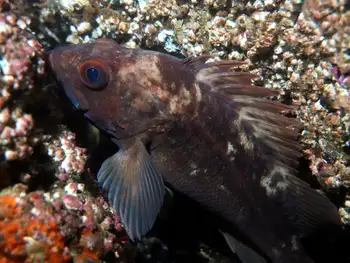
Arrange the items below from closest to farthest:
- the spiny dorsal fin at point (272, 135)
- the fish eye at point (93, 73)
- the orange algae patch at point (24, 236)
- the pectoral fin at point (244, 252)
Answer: the orange algae patch at point (24, 236) < the fish eye at point (93, 73) < the spiny dorsal fin at point (272, 135) < the pectoral fin at point (244, 252)

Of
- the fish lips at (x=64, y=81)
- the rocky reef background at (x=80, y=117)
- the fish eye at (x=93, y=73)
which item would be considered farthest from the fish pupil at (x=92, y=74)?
the rocky reef background at (x=80, y=117)

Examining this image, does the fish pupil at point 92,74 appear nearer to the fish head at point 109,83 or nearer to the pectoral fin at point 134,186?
the fish head at point 109,83

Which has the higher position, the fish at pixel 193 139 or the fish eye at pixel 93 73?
the fish eye at pixel 93 73

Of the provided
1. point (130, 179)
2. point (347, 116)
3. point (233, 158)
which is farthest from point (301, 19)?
point (130, 179)

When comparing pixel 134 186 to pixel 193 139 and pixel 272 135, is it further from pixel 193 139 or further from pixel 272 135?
pixel 272 135

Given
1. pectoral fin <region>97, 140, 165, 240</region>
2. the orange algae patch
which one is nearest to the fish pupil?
pectoral fin <region>97, 140, 165, 240</region>

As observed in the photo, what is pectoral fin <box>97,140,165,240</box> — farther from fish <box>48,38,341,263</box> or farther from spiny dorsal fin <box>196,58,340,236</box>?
spiny dorsal fin <box>196,58,340,236</box>
